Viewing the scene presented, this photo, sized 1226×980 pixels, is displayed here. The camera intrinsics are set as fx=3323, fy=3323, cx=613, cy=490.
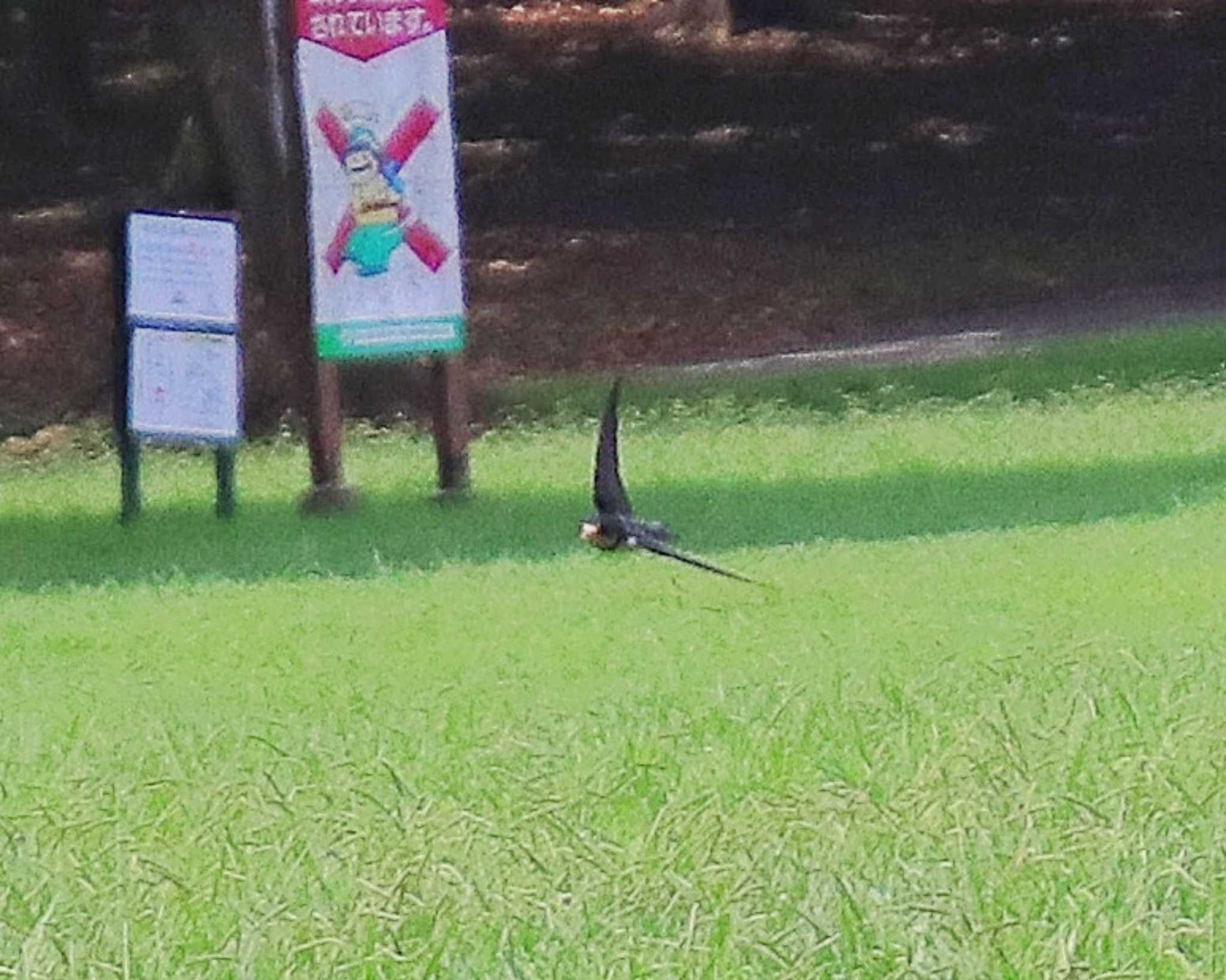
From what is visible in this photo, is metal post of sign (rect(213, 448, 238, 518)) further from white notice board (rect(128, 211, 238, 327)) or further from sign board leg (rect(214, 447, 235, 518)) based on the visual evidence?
white notice board (rect(128, 211, 238, 327))

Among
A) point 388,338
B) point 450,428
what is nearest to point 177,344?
point 388,338

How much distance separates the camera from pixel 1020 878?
5863 mm

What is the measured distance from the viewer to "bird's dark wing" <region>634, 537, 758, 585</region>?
35.2ft

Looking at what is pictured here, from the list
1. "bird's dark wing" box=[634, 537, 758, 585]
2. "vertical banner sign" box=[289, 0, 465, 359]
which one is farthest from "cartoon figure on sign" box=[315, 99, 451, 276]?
"bird's dark wing" box=[634, 537, 758, 585]

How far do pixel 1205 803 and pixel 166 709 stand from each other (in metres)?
3.56

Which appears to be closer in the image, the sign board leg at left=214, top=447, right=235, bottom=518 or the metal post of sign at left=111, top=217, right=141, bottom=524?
the metal post of sign at left=111, top=217, right=141, bottom=524

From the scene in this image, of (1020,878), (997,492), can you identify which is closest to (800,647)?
(1020,878)

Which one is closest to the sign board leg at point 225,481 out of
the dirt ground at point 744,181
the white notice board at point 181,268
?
the white notice board at point 181,268

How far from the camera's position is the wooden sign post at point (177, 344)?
1515 cm

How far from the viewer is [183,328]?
15.3 meters

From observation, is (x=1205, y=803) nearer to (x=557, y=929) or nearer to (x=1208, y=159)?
(x=557, y=929)

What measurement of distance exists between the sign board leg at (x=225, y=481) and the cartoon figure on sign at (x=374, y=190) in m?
1.00

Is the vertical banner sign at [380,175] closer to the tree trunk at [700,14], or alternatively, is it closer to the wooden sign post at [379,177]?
the wooden sign post at [379,177]

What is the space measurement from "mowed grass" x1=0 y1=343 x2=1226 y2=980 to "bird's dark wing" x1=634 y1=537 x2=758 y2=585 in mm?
127
